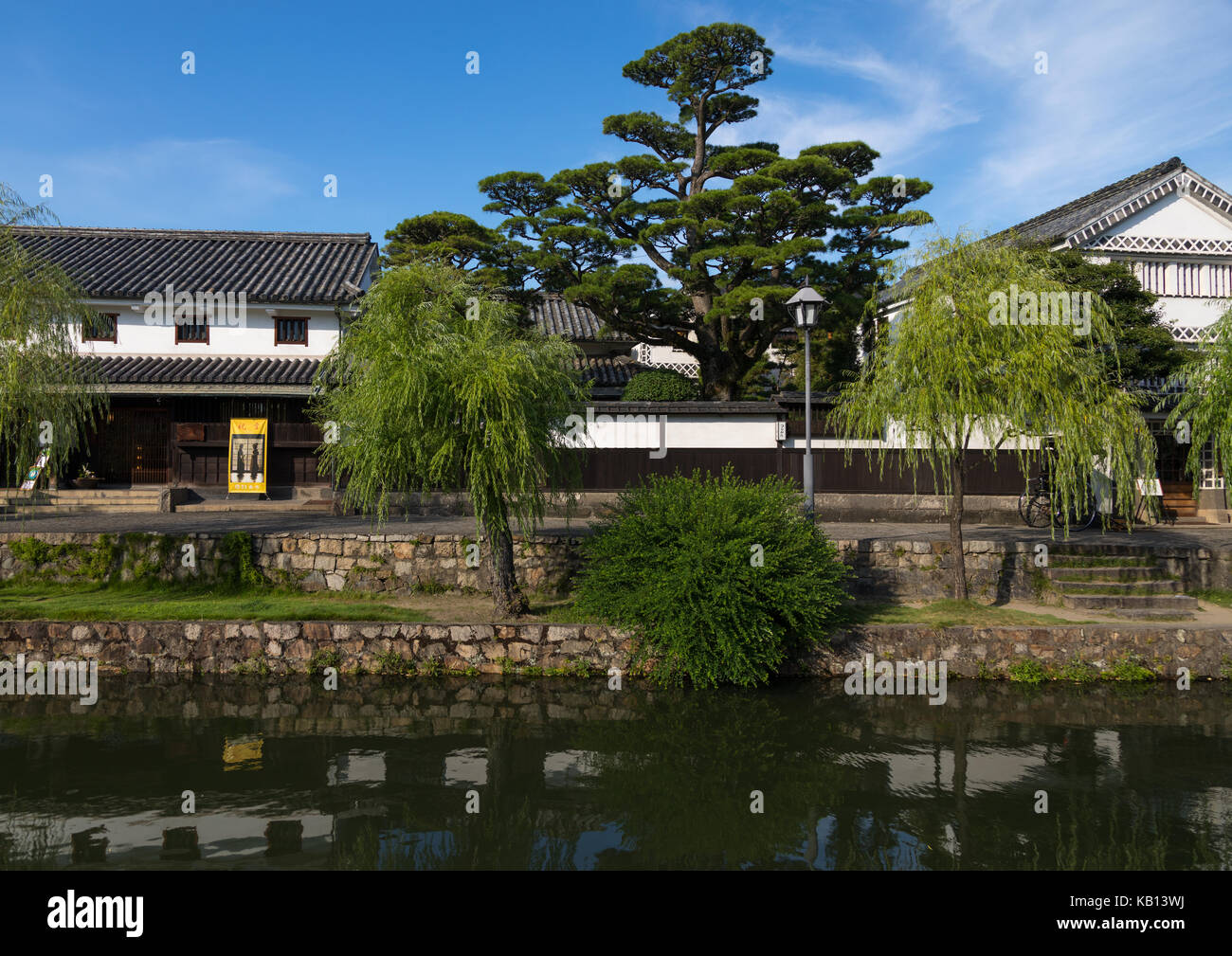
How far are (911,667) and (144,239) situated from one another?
2953cm

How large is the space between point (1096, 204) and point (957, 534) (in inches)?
688

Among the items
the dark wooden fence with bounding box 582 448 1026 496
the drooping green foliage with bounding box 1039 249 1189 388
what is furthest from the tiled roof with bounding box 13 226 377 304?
the drooping green foliage with bounding box 1039 249 1189 388

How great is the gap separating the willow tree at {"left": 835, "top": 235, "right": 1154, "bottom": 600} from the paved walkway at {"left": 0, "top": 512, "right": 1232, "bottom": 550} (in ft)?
10.6

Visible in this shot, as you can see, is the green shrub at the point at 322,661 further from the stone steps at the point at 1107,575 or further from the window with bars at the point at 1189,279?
the window with bars at the point at 1189,279

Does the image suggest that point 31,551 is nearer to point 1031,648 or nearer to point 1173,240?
point 1031,648

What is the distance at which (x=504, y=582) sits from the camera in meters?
12.9

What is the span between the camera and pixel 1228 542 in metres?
16.6

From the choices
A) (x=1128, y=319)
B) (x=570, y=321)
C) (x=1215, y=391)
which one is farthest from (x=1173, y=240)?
(x=570, y=321)

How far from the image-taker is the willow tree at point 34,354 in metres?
12.0

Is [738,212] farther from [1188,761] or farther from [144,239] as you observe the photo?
[144,239]

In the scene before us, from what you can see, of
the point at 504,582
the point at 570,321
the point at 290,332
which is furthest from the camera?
the point at 570,321

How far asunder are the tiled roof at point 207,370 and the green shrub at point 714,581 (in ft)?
43.7

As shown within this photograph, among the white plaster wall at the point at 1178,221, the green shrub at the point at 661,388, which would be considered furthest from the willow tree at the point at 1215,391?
the green shrub at the point at 661,388
